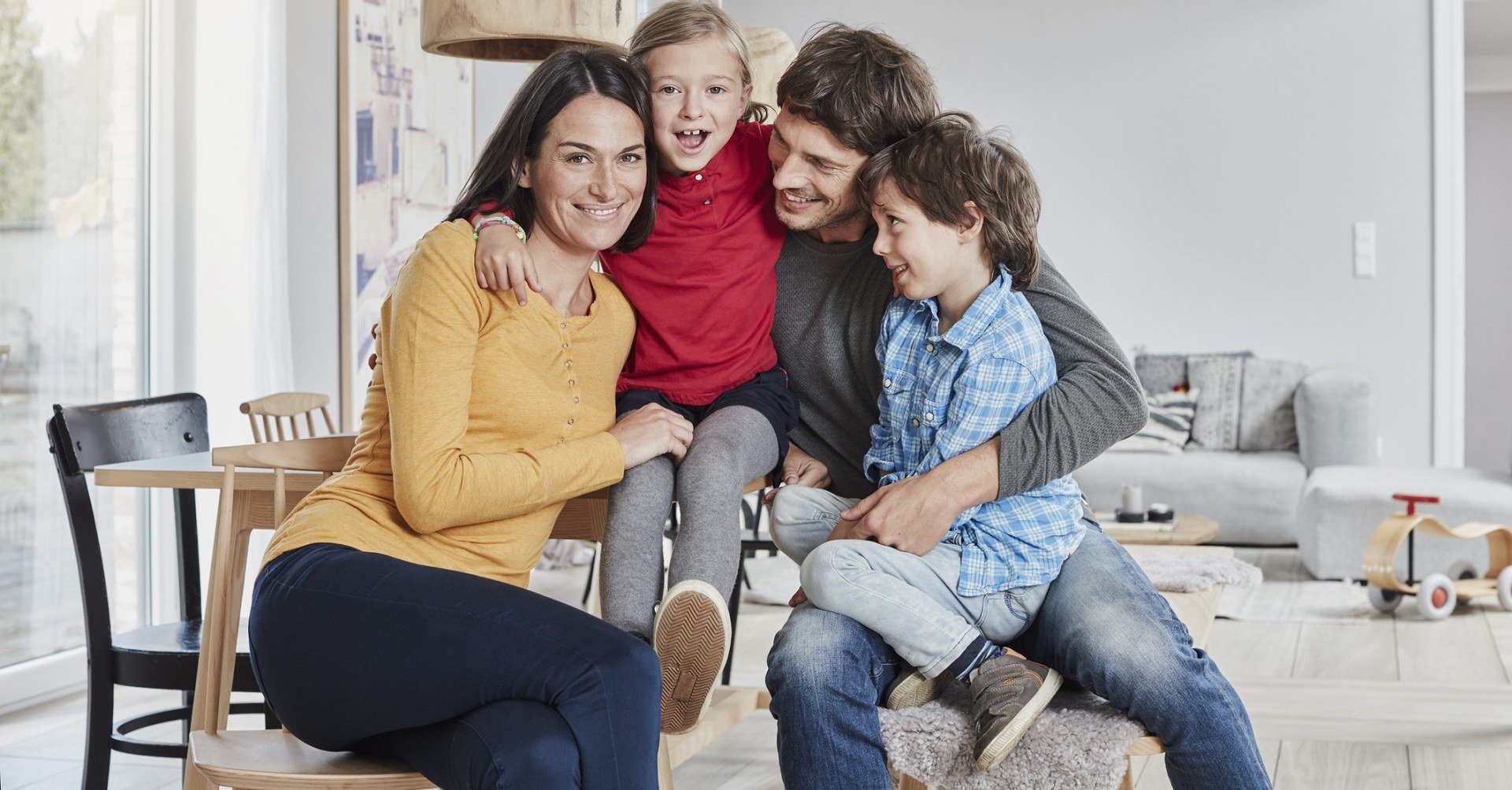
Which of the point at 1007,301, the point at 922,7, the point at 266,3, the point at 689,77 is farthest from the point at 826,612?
the point at 922,7

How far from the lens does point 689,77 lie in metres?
1.84

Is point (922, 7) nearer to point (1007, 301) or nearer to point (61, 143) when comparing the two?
point (61, 143)

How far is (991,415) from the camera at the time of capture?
1.69m

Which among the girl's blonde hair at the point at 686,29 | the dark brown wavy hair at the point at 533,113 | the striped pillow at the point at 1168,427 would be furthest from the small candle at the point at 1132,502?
the dark brown wavy hair at the point at 533,113

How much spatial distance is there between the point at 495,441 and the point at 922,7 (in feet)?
18.7

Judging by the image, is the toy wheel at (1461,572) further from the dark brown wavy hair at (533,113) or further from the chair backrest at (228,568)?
the chair backrest at (228,568)

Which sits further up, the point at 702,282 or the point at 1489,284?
the point at 1489,284

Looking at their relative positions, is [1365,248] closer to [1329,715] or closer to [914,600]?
[1329,715]

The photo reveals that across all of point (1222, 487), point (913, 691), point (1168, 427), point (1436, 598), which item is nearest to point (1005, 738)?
point (913, 691)

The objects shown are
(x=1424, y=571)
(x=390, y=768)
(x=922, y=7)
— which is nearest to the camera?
(x=390, y=768)

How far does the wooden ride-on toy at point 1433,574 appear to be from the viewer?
4000 millimetres

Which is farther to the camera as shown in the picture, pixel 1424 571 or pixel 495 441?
pixel 1424 571

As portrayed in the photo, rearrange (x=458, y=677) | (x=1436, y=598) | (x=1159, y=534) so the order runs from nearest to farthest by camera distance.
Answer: (x=458, y=677)
(x=1436, y=598)
(x=1159, y=534)

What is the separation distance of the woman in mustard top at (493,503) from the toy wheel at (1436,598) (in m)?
3.11
